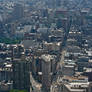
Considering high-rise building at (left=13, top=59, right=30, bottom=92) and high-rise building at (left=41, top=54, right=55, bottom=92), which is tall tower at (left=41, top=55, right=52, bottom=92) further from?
high-rise building at (left=13, top=59, right=30, bottom=92)

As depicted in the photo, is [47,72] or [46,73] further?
[47,72]

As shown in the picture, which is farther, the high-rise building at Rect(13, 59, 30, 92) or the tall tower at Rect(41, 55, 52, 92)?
the high-rise building at Rect(13, 59, 30, 92)

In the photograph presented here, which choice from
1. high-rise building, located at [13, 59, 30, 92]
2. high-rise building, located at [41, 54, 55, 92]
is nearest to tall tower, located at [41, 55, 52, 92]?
high-rise building, located at [41, 54, 55, 92]

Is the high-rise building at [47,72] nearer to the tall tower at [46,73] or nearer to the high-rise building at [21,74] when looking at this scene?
the tall tower at [46,73]

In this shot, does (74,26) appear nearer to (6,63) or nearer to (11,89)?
(6,63)

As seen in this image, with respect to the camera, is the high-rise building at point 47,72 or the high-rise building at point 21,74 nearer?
the high-rise building at point 47,72

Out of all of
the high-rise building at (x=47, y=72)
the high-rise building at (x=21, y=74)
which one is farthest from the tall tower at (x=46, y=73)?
the high-rise building at (x=21, y=74)

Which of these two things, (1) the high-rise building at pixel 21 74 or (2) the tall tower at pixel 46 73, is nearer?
(2) the tall tower at pixel 46 73

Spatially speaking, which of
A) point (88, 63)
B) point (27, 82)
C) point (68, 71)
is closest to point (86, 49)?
point (88, 63)

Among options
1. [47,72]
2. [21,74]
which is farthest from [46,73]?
[21,74]

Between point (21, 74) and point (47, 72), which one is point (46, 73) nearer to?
point (47, 72)

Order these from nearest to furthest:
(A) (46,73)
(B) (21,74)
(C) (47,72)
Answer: (B) (21,74)
(A) (46,73)
(C) (47,72)
